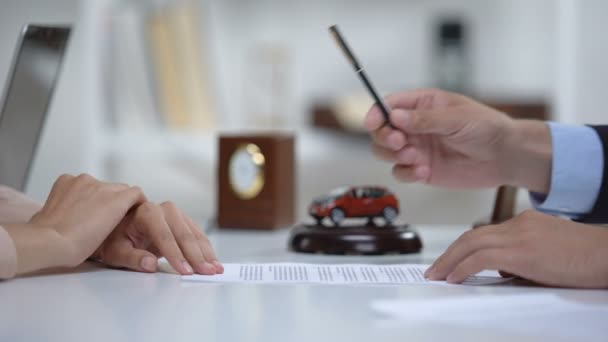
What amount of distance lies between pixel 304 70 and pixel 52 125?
6.29 ft

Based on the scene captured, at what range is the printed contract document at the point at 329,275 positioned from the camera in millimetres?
976

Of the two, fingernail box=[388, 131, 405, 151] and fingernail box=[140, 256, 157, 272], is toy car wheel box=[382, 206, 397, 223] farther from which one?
fingernail box=[140, 256, 157, 272]

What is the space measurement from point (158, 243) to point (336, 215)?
1.36ft

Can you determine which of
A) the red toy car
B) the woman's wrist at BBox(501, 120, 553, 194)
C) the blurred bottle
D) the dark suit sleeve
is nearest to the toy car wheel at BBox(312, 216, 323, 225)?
the red toy car

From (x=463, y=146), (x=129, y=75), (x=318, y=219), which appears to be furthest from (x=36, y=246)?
(x=129, y=75)

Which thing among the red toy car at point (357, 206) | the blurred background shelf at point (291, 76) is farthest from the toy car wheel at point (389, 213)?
the blurred background shelf at point (291, 76)

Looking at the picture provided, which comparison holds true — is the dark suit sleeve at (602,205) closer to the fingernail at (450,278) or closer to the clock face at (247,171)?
the fingernail at (450,278)

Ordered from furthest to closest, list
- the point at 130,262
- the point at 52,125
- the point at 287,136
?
1. the point at 52,125
2. the point at 287,136
3. the point at 130,262

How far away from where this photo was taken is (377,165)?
345 centimetres

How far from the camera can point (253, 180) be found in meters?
1.75

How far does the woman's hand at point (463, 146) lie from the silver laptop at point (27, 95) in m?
0.51

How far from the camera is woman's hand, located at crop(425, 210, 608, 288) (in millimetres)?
913

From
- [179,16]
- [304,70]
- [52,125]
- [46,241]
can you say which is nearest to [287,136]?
[52,125]

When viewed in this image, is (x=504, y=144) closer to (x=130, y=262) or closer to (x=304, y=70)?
(x=130, y=262)
